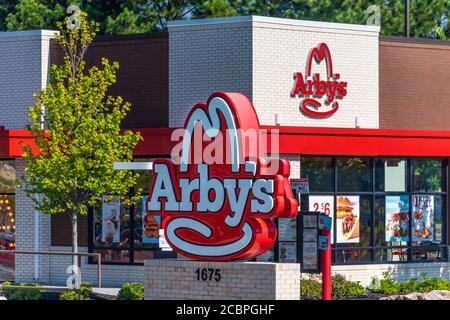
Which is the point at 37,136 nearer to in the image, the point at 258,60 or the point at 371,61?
the point at 258,60

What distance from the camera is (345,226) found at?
40.1 metres

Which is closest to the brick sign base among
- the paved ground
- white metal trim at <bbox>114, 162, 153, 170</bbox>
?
white metal trim at <bbox>114, 162, 153, 170</bbox>

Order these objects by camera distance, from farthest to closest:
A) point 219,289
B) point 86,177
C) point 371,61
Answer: point 371,61 → point 86,177 → point 219,289

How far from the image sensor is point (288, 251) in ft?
127

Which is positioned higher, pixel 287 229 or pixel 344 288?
pixel 287 229

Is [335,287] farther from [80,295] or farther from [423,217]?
[80,295]

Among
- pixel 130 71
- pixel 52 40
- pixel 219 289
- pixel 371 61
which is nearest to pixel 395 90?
pixel 371 61

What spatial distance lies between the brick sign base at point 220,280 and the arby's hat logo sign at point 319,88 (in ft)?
33.9

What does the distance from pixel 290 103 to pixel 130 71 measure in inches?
209

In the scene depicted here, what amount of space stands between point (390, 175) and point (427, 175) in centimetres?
151

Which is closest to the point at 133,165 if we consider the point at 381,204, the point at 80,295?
the point at 80,295

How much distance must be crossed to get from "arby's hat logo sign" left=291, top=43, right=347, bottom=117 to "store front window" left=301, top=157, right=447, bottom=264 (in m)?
1.54

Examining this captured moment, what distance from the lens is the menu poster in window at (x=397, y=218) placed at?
41.0 meters

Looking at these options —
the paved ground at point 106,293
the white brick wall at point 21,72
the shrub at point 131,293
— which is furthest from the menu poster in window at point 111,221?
the shrub at point 131,293
